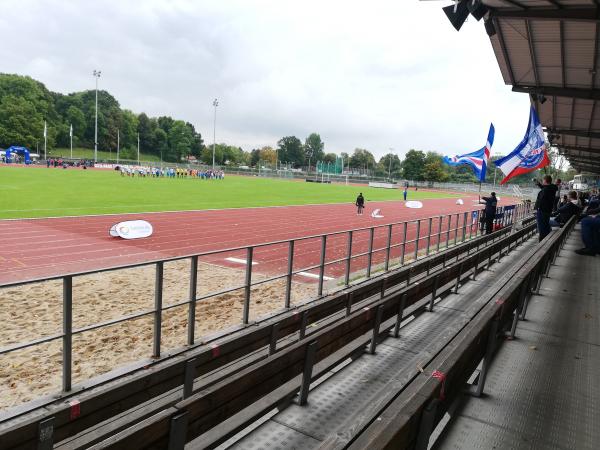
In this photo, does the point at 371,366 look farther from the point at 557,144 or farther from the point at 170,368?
the point at 557,144

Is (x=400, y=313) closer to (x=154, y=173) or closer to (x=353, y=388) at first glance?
(x=353, y=388)

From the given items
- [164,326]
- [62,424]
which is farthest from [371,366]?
[164,326]

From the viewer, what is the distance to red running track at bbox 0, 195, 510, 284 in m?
11.9

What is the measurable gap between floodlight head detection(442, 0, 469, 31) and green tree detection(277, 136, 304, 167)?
180 metres

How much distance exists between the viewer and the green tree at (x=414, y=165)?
121750 millimetres

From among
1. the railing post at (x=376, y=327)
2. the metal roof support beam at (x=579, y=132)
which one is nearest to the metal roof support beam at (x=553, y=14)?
the railing post at (x=376, y=327)

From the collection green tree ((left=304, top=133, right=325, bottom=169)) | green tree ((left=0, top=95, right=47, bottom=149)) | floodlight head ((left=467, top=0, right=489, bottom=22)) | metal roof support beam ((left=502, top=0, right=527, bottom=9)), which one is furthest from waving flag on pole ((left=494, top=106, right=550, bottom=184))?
green tree ((left=304, top=133, right=325, bottom=169))

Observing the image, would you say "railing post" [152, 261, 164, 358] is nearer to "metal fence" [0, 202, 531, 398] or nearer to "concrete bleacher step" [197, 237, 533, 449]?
"metal fence" [0, 202, 531, 398]

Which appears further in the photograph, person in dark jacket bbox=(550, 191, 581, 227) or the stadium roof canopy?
person in dark jacket bbox=(550, 191, 581, 227)

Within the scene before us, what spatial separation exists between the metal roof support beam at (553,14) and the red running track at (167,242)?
7.44 meters

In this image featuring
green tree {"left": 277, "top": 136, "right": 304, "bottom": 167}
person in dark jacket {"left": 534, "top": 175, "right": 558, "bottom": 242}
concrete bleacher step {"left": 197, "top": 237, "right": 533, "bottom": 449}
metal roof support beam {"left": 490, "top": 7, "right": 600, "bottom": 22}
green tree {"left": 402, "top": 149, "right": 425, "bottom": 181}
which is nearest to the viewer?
concrete bleacher step {"left": 197, "top": 237, "right": 533, "bottom": 449}

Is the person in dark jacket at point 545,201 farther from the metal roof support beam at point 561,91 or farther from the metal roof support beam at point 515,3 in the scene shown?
the metal roof support beam at point 561,91

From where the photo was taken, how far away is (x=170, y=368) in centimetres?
372

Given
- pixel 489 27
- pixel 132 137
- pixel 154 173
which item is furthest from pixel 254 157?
pixel 489 27
